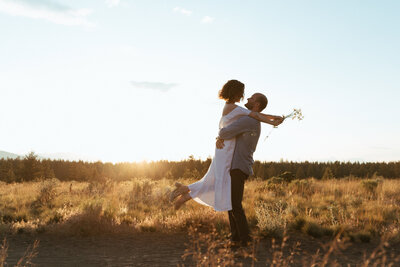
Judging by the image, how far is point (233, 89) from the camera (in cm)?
507

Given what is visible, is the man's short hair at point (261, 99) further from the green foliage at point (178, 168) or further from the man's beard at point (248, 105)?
the green foliage at point (178, 168)

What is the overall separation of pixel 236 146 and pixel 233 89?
0.80m

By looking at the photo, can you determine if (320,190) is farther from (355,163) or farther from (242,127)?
(355,163)

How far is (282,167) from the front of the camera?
3266cm

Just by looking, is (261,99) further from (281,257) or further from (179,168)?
(179,168)

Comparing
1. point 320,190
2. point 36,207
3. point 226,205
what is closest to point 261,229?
point 226,205

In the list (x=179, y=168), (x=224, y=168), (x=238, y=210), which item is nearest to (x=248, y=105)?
(x=224, y=168)

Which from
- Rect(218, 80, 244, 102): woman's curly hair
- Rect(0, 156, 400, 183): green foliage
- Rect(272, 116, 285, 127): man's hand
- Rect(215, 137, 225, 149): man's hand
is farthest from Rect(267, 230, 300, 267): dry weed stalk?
Rect(0, 156, 400, 183): green foliage

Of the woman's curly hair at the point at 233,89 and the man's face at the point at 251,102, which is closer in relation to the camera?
the woman's curly hair at the point at 233,89

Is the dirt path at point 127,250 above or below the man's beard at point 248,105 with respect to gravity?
below

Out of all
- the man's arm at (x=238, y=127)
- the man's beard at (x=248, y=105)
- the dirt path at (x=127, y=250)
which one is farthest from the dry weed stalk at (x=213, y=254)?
the man's beard at (x=248, y=105)

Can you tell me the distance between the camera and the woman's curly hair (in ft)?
16.6

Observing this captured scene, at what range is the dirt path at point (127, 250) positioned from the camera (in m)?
5.18

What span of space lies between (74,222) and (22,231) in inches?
47.1
